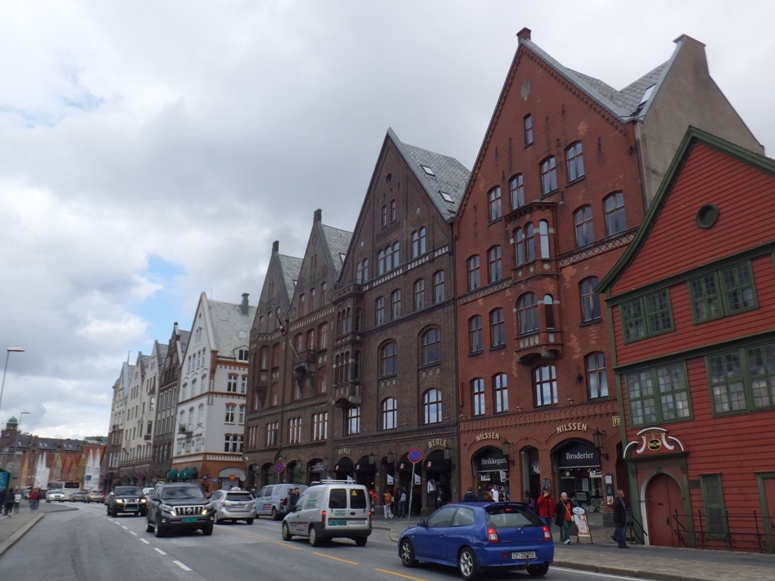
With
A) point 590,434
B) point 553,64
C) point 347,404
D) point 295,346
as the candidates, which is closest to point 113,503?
point 347,404

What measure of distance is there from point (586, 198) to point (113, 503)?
3125 cm

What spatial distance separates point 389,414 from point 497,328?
10.8m

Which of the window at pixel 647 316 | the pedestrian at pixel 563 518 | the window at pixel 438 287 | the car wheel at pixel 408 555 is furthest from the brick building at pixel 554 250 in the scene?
the car wheel at pixel 408 555

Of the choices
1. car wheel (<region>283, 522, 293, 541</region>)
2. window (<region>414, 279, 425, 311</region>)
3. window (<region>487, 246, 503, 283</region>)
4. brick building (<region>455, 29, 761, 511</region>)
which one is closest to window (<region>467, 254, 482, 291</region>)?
brick building (<region>455, 29, 761, 511</region>)

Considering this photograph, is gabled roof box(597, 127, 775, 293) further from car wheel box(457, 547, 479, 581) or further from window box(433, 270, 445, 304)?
window box(433, 270, 445, 304)

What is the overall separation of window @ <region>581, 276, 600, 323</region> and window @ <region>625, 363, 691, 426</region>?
5282 mm

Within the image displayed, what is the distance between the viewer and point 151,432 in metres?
90.5

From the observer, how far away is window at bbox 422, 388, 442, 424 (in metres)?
36.9

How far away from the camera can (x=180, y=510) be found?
23.3 metres

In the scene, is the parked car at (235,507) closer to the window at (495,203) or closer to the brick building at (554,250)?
the brick building at (554,250)

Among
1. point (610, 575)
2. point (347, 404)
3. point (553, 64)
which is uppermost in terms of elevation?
point (553, 64)

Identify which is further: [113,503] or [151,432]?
[151,432]

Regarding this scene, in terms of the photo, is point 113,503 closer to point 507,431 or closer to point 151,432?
point 507,431

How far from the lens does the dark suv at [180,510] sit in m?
23.2
